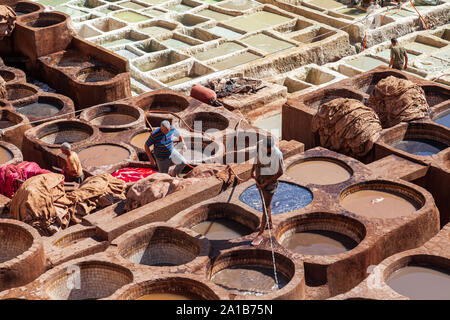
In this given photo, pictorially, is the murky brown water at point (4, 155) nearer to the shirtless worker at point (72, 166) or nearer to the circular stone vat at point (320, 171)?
the shirtless worker at point (72, 166)

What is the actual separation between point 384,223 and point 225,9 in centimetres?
1473

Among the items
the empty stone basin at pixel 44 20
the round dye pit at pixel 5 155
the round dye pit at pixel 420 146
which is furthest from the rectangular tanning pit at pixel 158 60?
the round dye pit at pixel 420 146

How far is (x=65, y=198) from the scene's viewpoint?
39.0 ft

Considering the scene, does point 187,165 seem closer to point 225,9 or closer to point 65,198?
→ point 65,198

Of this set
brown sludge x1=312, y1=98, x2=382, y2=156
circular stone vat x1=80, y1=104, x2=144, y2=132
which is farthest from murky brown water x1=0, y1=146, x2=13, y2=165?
brown sludge x1=312, y1=98, x2=382, y2=156

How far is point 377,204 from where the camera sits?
11.9 m

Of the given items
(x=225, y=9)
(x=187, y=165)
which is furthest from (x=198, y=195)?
(x=225, y=9)

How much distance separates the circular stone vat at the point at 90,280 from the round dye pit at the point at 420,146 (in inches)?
266

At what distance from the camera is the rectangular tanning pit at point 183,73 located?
64.7 ft

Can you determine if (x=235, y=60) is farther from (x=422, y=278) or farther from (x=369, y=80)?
(x=422, y=278)

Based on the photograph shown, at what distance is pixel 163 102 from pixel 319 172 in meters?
5.17

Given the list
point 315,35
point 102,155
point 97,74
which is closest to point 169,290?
point 102,155

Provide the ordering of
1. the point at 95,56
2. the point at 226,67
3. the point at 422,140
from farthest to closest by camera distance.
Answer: the point at 226,67 < the point at 95,56 < the point at 422,140

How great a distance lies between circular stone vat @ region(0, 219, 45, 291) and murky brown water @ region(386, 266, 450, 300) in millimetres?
4862
